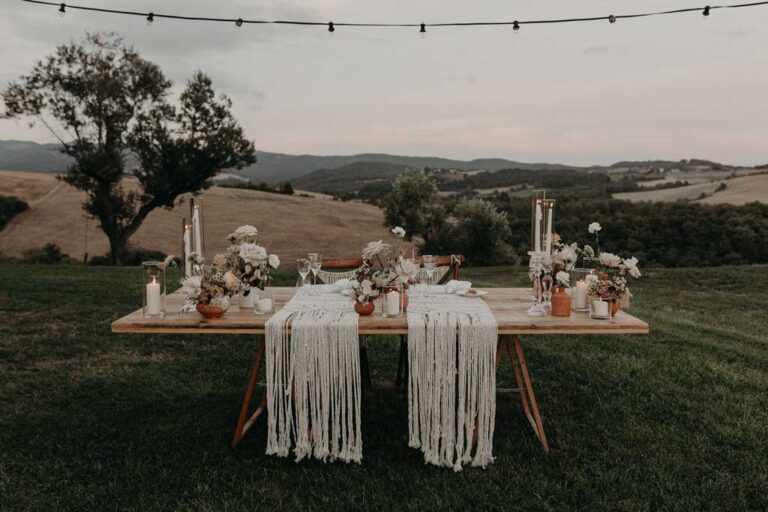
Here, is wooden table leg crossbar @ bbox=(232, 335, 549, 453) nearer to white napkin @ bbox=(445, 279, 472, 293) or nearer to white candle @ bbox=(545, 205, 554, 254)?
white napkin @ bbox=(445, 279, 472, 293)

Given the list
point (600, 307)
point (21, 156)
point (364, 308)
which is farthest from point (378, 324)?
point (21, 156)

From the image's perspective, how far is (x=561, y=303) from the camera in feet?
10.6

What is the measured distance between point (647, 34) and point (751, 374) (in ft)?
22.6

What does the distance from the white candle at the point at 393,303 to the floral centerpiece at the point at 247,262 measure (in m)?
0.63

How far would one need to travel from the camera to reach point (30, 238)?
17.2 m

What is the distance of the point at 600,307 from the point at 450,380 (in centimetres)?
87

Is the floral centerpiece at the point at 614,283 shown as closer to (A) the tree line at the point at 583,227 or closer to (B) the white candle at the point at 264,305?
(B) the white candle at the point at 264,305

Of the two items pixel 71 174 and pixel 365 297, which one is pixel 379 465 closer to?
pixel 365 297

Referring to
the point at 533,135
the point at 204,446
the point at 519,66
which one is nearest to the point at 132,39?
the point at 519,66

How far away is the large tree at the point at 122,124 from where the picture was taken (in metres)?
14.1

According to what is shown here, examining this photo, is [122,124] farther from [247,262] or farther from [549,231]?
[549,231]

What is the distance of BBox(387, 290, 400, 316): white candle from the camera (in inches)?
127

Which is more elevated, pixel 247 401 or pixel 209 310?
pixel 209 310

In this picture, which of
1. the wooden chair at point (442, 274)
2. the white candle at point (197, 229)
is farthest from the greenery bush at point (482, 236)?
the white candle at point (197, 229)
